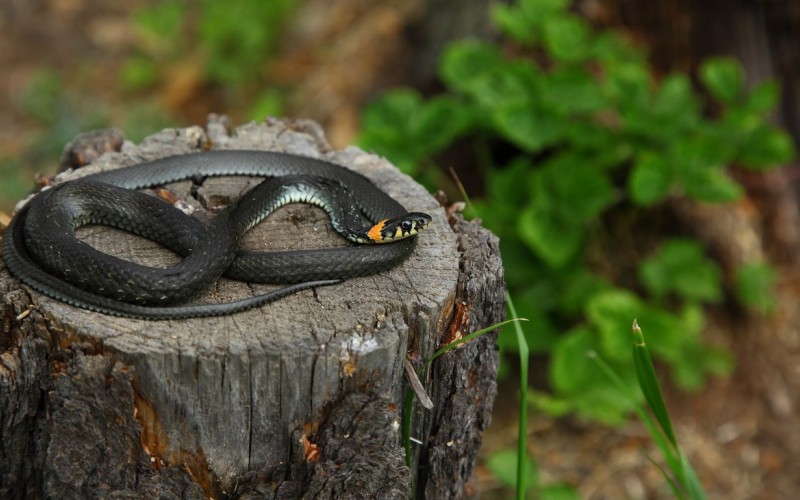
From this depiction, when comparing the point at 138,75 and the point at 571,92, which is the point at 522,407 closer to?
the point at 571,92

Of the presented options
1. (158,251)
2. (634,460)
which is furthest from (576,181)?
(158,251)

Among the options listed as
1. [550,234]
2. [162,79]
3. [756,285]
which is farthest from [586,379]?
[162,79]

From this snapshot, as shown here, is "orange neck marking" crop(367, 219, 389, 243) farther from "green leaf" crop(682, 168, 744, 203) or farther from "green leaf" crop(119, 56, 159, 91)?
"green leaf" crop(119, 56, 159, 91)

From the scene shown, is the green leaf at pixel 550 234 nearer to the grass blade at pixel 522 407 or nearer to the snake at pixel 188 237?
the snake at pixel 188 237

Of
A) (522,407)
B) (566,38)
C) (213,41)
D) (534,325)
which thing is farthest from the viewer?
(213,41)

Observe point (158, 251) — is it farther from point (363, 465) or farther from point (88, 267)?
point (363, 465)

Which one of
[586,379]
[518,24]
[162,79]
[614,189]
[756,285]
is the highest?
[162,79]

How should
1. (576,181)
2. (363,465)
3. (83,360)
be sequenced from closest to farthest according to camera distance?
(83,360) → (363,465) → (576,181)
